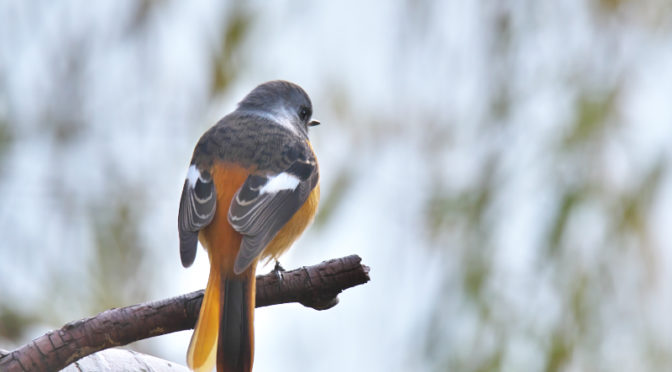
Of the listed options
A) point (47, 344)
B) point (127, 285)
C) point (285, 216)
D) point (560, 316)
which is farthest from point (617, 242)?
point (47, 344)

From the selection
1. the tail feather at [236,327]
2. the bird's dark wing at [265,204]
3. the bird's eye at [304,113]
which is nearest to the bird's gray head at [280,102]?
the bird's eye at [304,113]

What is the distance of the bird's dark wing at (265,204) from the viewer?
8.44 feet

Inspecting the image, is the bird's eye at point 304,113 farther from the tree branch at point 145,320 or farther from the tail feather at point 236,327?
the tree branch at point 145,320

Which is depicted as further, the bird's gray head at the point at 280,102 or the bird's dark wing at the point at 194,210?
the bird's gray head at the point at 280,102

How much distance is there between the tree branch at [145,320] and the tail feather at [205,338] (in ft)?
0.08

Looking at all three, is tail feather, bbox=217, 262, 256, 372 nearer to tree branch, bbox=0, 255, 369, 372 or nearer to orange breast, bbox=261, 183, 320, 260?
tree branch, bbox=0, 255, 369, 372

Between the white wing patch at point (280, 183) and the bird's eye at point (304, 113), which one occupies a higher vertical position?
the bird's eye at point (304, 113)

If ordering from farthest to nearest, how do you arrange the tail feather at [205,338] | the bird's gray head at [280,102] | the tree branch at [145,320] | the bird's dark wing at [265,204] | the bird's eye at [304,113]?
1. the bird's eye at [304,113]
2. the bird's gray head at [280,102]
3. the bird's dark wing at [265,204]
4. the tail feather at [205,338]
5. the tree branch at [145,320]

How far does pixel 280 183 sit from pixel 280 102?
0.84 m

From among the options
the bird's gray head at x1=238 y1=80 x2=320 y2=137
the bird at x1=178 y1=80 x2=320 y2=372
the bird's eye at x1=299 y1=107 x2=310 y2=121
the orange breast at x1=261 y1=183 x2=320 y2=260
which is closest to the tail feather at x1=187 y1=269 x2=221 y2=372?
the bird at x1=178 y1=80 x2=320 y2=372

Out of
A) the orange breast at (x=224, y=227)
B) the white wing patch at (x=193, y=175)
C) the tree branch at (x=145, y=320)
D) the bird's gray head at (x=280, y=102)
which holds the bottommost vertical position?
the tree branch at (x=145, y=320)

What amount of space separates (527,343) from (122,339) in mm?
1956

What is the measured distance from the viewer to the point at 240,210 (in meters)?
2.72

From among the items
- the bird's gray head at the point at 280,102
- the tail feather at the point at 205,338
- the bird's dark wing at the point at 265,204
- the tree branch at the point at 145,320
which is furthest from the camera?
the bird's gray head at the point at 280,102
